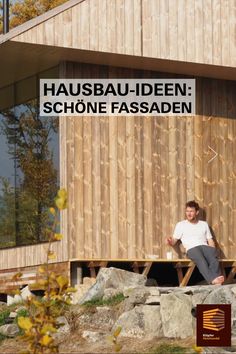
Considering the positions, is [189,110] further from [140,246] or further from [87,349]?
[87,349]

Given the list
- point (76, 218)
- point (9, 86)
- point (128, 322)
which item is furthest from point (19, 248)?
point (128, 322)

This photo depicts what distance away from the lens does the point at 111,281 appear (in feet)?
43.5

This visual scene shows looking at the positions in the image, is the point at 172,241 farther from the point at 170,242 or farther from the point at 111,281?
the point at 111,281

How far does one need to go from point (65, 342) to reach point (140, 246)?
10.4 ft

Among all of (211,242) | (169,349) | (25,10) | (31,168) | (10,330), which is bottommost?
(169,349)

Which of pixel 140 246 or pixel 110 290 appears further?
pixel 140 246

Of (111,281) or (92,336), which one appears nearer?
(92,336)

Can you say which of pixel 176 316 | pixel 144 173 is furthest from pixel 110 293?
pixel 144 173

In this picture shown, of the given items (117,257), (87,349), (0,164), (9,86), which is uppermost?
(9,86)

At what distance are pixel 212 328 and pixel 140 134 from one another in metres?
4.51

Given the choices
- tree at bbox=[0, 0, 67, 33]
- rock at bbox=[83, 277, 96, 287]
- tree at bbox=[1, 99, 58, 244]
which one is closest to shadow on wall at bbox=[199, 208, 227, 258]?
rock at bbox=[83, 277, 96, 287]

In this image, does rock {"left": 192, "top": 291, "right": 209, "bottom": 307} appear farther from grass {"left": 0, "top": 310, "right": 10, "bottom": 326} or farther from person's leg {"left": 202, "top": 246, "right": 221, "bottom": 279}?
grass {"left": 0, "top": 310, "right": 10, "bottom": 326}

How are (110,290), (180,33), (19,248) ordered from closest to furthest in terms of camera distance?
(110,290), (180,33), (19,248)

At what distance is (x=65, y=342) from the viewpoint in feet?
37.7
